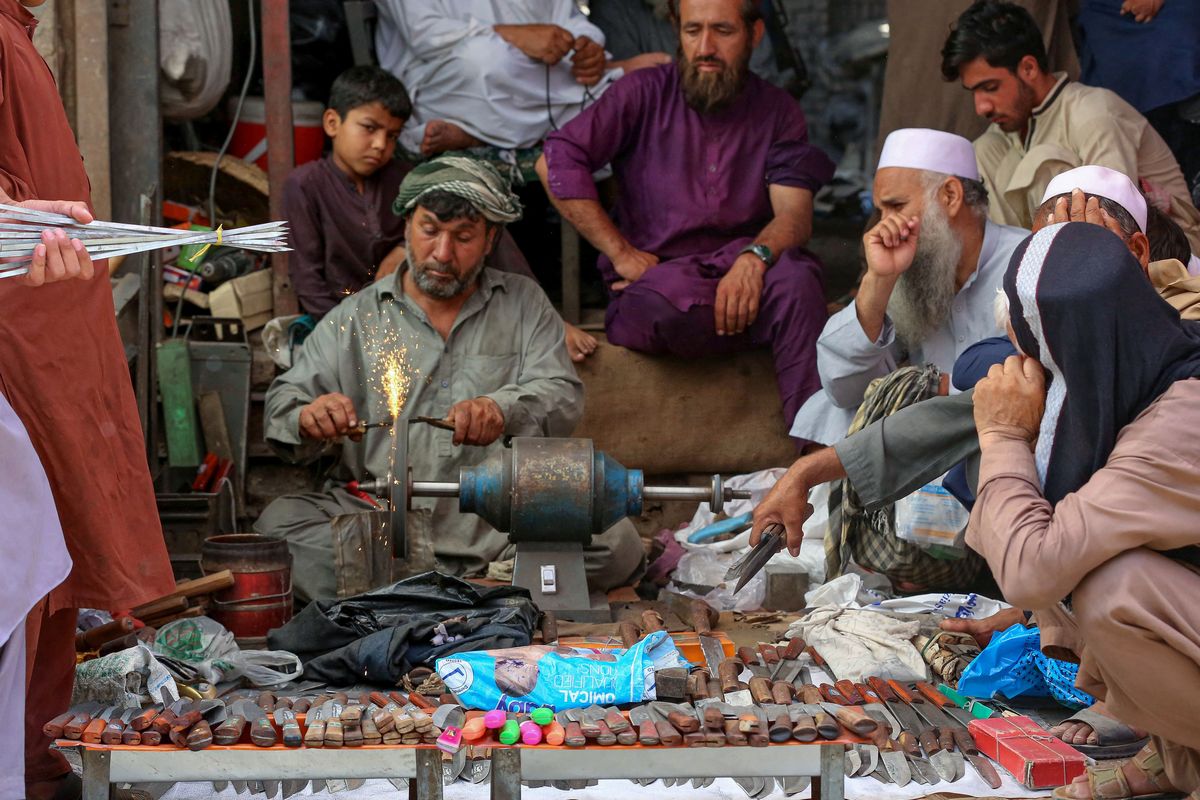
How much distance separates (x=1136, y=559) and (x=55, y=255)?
231 centimetres

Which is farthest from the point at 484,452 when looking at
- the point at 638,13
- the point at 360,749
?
the point at 638,13

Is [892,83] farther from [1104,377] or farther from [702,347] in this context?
[1104,377]

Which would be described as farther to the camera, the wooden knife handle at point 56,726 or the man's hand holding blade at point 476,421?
the man's hand holding blade at point 476,421

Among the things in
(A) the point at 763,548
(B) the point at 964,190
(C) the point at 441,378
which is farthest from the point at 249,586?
(B) the point at 964,190

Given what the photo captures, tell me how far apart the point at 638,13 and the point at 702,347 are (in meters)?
2.48

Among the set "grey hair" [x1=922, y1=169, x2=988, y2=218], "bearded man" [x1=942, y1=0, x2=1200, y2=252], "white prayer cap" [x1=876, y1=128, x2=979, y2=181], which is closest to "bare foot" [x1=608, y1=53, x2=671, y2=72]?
"bearded man" [x1=942, y1=0, x2=1200, y2=252]

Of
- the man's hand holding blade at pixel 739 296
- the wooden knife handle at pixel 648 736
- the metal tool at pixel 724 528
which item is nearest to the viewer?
the wooden knife handle at pixel 648 736

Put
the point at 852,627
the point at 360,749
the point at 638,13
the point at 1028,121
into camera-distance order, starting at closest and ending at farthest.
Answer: the point at 360,749 → the point at 852,627 → the point at 1028,121 → the point at 638,13

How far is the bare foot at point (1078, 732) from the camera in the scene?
3.61m

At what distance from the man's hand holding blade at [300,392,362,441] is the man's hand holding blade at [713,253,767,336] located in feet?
5.63

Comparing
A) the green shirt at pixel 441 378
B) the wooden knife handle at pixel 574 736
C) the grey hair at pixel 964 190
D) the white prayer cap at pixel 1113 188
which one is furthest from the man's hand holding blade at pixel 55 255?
the grey hair at pixel 964 190

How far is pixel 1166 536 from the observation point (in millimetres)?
2893

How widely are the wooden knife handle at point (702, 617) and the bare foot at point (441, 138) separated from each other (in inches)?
115

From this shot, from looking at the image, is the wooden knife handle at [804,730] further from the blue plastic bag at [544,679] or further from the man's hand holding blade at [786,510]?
the man's hand holding blade at [786,510]
